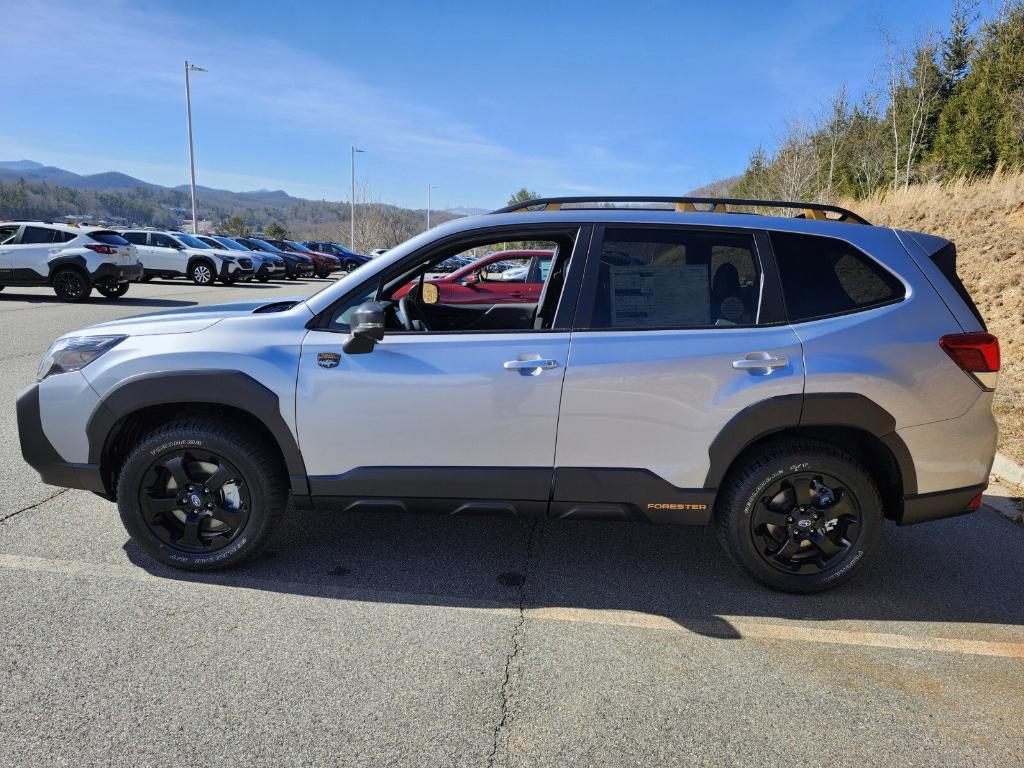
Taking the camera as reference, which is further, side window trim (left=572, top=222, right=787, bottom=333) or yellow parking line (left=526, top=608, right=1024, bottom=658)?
side window trim (left=572, top=222, right=787, bottom=333)

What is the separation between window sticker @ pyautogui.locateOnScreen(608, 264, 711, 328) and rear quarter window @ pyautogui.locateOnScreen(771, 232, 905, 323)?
382mm

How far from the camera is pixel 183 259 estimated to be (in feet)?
76.8

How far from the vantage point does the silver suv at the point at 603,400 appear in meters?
3.15

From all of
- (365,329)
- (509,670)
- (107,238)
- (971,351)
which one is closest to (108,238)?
(107,238)

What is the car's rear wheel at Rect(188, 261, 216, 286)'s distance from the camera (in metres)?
23.5

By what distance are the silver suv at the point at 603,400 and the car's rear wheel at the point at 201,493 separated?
0.01 meters

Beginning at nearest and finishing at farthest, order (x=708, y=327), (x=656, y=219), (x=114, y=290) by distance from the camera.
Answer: (x=708, y=327)
(x=656, y=219)
(x=114, y=290)

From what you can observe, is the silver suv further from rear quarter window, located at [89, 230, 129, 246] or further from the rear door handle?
rear quarter window, located at [89, 230, 129, 246]

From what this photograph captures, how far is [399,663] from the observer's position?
8.99 ft

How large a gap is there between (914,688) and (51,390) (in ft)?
13.2

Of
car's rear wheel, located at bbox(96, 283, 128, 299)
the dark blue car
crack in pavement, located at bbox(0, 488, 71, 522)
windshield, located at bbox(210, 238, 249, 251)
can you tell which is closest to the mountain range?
the dark blue car

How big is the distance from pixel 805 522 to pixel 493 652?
1.59 meters

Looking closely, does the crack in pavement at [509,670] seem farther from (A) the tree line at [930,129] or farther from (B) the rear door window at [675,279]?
(A) the tree line at [930,129]

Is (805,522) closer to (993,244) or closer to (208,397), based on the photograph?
(208,397)
